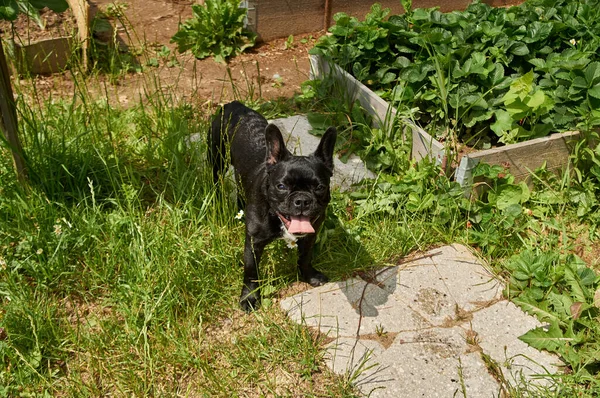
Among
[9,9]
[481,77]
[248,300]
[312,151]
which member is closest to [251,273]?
[248,300]

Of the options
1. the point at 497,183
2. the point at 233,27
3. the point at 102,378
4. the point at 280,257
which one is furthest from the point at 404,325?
the point at 233,27

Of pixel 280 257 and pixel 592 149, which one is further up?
pixel 592 149

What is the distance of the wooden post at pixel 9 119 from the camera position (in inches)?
140

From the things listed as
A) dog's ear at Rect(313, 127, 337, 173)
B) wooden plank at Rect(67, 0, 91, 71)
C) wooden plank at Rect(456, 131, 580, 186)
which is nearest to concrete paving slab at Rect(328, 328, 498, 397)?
dog's ear at Rect(313, 127, 337, 173)

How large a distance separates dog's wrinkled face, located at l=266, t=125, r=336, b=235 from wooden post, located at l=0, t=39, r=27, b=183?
166 centimetres

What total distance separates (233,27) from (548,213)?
12.7 ft

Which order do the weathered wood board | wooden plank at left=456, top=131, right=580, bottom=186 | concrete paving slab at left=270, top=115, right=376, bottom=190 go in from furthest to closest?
1. the weathered wood board
2. concrete paving slab at left=270, top=115, right=376, bottom=190
3. wooden plank at left=456, top=131, right=580, bottom=186

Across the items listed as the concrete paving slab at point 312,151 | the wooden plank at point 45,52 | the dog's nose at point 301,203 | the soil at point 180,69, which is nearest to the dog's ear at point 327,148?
the dog's nose at point 301,203

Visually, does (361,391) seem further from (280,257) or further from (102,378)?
(102,378)

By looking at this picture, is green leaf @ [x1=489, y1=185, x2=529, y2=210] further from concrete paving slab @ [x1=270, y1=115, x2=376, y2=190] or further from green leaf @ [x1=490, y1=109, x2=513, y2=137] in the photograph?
concrete paving slab @ [x1=270, y1=115, x2=376, y2=190]

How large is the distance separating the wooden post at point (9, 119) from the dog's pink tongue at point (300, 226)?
188 cm

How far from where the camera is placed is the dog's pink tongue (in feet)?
10.3

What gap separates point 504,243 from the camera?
4.21m

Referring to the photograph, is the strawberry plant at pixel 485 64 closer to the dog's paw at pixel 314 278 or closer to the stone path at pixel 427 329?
the stone path at pixel 427 329
